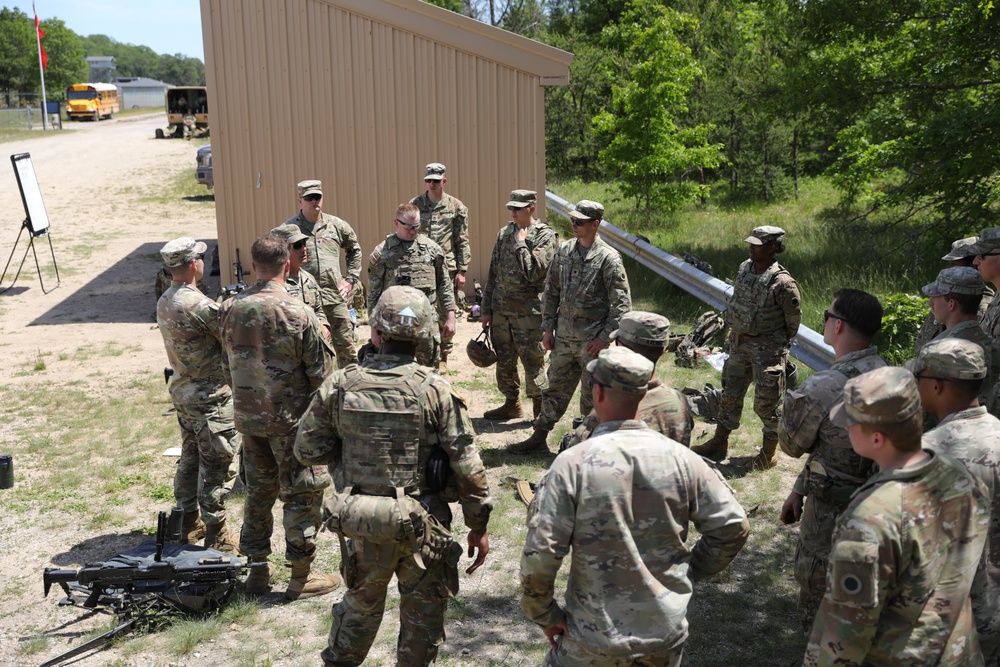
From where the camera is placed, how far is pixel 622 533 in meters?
3.11

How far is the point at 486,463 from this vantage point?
24.6 ft

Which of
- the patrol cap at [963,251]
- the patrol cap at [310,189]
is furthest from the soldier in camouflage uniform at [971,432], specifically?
the patrol cap at [310,189]

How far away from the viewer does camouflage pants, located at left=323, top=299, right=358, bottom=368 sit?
8.92 m

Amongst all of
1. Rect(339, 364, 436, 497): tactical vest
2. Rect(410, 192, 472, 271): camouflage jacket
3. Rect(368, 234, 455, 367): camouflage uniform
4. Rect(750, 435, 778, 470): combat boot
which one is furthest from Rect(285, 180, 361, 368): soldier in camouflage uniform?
Rect(339, 364, 436, 497): tactical vest

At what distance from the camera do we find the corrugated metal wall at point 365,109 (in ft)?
39.9

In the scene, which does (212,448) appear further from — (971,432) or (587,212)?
(971,432)

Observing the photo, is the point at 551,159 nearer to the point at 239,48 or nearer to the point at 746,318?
the point at 239,48

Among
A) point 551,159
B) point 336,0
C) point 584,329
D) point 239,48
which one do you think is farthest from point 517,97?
point 551,159

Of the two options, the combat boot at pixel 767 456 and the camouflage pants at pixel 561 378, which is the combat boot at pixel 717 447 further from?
the camouflage pants at pixel 561 378

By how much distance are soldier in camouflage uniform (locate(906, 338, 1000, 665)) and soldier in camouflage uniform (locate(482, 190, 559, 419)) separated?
4.49m

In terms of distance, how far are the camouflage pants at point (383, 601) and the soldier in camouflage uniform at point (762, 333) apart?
353cm

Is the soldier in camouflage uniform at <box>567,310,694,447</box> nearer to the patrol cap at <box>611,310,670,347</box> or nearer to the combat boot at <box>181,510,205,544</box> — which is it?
the patrol cap at <box>611,310,670,347</box>

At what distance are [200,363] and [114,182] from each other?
82.6 feet

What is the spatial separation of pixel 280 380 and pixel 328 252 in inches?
149
